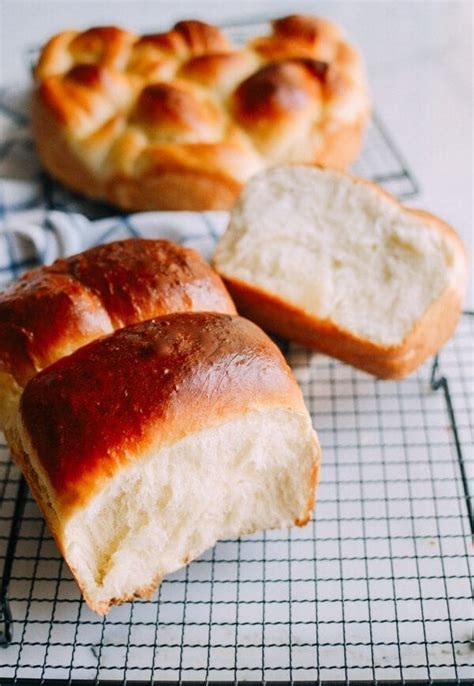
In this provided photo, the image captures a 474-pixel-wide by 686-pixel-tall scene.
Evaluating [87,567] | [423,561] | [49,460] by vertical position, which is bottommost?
[423,561]

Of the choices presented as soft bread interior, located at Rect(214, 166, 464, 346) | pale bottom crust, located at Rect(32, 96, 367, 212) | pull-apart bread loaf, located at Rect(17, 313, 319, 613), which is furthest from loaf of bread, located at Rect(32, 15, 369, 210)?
pull-apart bread loaf, located at Rect(17, 313, 319, 613)

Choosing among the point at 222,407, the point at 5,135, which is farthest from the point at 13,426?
the point at 5,135

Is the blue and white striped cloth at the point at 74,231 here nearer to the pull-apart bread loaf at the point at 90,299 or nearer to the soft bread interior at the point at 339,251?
the soft bread interior at the point at 339,251

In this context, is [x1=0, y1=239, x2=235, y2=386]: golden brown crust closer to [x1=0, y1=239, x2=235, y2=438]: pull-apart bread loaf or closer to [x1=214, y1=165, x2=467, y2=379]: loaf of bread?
[x1=0, y1=239, x2=235, y2=438]: pull-apart bread loaf

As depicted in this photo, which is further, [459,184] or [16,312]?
[459,184]

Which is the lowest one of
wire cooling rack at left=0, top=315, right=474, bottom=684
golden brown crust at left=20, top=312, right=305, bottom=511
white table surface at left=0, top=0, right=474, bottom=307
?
wire cooling rack at left=0, top=315, right=474, bottom=684

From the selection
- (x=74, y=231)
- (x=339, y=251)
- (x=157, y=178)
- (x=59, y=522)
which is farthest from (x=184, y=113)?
(x=59, y=522)

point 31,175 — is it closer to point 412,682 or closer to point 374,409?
point 374,409

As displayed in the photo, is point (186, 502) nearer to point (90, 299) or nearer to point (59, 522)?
point (59, 522)
